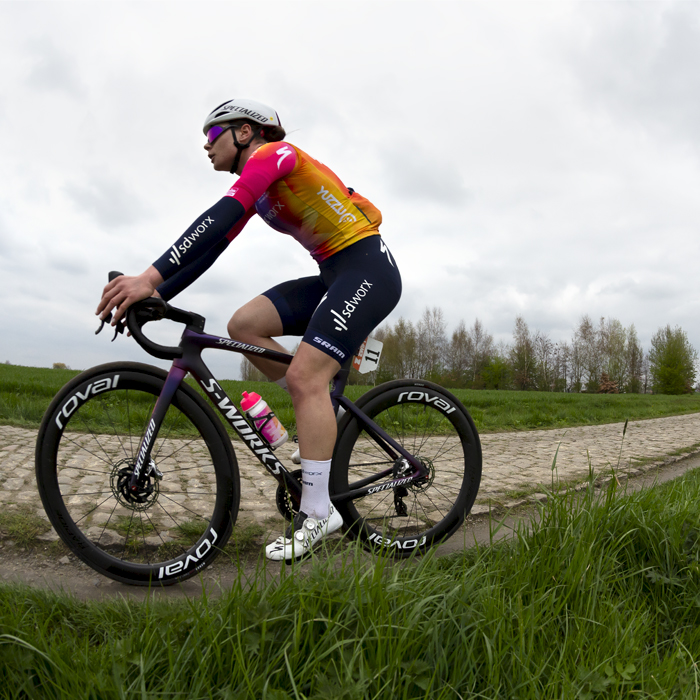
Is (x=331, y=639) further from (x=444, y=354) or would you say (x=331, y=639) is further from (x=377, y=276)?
(x=444, y=354)

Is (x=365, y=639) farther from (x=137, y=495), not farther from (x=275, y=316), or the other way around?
(x=275, y=316)

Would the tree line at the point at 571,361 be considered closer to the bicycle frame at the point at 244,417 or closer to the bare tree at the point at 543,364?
the bare tree at the point at 543,364

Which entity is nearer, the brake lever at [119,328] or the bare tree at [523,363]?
the brake lever at [119,328]

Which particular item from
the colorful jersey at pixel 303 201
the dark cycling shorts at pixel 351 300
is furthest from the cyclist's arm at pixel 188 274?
the dark cycling shorts at pixel 351 300

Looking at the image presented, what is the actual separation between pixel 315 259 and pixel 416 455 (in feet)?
4.56

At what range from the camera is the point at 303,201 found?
270 centimetres

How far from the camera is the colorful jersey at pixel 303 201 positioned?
2.50 meters

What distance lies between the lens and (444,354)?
66.5 meters

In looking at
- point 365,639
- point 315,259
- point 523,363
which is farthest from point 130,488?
point 523,363

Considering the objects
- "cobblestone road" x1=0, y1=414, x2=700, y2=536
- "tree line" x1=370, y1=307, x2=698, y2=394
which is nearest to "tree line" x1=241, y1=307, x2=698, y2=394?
"tree line" x1=370, y1=307, x2=698, y2=394

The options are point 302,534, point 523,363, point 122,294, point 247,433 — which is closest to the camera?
point 122,294

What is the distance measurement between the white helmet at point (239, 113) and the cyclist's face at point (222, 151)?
0.08 m

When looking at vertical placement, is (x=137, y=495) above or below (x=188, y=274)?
below

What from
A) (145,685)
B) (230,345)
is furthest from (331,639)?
(230,345)
